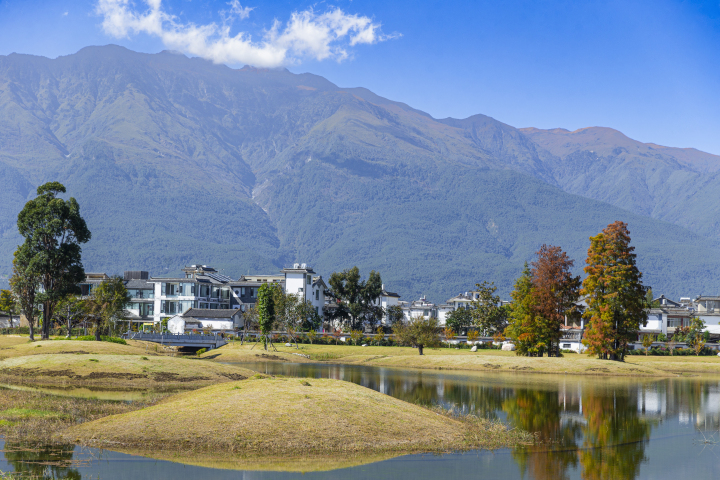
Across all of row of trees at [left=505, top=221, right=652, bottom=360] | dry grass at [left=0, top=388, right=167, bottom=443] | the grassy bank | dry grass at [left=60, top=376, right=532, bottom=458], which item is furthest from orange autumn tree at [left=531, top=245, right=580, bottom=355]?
dry grass at [left=0, top=388, right=167, bottom=443]

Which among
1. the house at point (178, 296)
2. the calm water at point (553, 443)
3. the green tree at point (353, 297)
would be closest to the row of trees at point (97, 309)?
the house at point (178, 296)

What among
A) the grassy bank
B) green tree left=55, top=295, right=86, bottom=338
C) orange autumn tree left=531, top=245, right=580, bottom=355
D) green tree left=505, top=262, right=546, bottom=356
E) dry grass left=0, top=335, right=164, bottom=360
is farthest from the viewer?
green tree left=55, top=295, right=86, bottom=338

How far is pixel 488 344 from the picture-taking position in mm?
113250

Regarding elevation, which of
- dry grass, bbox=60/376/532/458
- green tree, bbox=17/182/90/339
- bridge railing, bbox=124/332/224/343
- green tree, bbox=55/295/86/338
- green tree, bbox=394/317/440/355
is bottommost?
bridge railing, bbox=124/332/224/343

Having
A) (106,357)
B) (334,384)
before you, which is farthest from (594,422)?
(106,357)

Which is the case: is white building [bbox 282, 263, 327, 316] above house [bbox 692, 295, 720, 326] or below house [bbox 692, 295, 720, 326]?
above

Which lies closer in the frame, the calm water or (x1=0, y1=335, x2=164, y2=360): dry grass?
the calm water

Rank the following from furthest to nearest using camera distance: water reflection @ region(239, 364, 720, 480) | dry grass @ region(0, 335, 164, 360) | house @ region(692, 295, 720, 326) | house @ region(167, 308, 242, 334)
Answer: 1. house @ region(692, 295, 720, 326)
2. house @ region(167, 308, 242, 334)
3. dry grass @ region(0, 335, 164, 360)
4. water reflection @ region(239, 364, 720, 480)

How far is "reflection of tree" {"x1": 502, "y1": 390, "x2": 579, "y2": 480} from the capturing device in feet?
86.7

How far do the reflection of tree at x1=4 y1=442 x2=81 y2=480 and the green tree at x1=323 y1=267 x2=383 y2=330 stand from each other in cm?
11897

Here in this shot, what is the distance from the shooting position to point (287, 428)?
27781mm

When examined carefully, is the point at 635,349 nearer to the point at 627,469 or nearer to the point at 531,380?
the point at 531,380

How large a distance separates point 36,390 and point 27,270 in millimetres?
36724

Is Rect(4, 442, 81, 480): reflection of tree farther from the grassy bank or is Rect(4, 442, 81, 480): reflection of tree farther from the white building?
the white building
